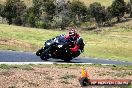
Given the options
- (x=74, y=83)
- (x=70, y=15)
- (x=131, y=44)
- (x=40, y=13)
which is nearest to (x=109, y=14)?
(x=70, y=15)

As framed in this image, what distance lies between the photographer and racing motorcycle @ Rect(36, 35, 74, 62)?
22.6 meters

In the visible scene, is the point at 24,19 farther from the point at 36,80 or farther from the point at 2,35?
the point at 36,80

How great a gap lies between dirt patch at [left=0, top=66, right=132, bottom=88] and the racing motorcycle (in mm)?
5390

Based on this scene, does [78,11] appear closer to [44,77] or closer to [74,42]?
[74,42]

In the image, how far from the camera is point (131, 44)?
50.1 m

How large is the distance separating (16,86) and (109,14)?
122467 mm

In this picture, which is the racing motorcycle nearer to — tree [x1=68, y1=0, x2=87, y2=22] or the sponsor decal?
the sponsor decal

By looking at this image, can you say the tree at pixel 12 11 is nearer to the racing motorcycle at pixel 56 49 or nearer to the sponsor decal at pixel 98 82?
the racing motorcycle at pixel 56 49

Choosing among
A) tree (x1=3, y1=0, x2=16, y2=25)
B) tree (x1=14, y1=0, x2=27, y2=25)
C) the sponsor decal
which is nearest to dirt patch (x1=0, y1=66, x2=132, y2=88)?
the sponsor decal

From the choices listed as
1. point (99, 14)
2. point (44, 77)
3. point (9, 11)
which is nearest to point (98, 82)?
point (44, 77)

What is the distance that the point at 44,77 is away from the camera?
14695 millimetres

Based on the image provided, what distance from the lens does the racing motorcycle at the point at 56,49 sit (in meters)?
22.6

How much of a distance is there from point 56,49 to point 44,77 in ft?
27.4

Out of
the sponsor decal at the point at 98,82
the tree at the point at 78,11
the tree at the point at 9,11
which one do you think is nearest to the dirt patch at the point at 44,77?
the sponsor decal at the point at 98,82
